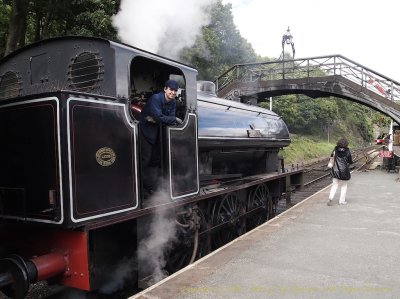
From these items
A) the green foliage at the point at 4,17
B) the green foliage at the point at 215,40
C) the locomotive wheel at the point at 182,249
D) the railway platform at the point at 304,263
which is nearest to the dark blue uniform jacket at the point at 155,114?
the locomotive wheel at the point at 182,249

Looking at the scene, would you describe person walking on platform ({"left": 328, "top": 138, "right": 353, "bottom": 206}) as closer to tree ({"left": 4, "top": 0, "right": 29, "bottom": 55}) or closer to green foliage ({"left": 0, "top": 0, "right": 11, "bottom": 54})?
tree ({"left": 4, "top": 0, "right": 29, "bottom": 55})

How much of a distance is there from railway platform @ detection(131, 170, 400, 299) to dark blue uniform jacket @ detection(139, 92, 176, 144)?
1539 mm

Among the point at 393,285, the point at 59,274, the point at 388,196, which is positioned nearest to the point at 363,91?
the point at 388,196

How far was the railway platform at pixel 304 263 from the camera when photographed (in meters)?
3.78

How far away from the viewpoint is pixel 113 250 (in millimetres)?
4188

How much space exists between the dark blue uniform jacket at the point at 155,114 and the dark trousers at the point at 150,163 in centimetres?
8

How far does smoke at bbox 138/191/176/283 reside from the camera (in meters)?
4.55

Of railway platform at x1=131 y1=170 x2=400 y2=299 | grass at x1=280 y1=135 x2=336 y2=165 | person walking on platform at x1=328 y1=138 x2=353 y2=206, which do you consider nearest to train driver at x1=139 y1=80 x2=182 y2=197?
railway platform at x1=131 y1=170 x2=400 y2=299

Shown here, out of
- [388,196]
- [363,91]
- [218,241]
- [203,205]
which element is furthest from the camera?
[363,91]

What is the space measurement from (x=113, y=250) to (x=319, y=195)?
640 cm

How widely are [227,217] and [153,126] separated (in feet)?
8.74

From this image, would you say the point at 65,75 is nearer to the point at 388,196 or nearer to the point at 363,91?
the point at 388,196

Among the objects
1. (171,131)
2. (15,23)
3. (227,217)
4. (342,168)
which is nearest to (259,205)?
(227,217)

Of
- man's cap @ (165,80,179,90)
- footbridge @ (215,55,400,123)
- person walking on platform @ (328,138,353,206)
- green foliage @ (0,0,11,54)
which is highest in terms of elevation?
green foliage @ (0,0,11,54)
